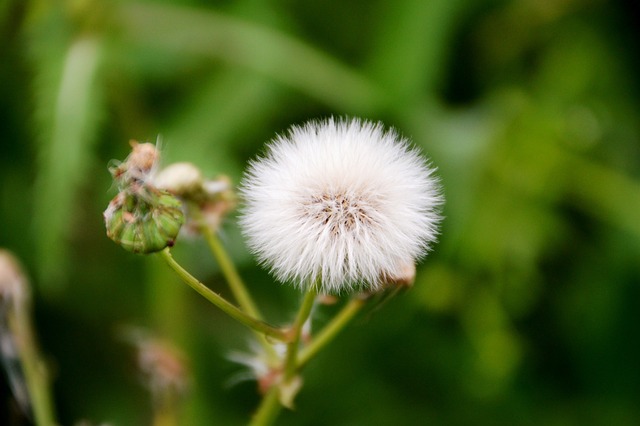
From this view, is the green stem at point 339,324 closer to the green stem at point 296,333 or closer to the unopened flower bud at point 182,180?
the green stem at point 296,333

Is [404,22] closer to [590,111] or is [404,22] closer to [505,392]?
[590,111]

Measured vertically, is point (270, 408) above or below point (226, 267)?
below

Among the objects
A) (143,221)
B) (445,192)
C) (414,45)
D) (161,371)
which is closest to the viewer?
(143,221)

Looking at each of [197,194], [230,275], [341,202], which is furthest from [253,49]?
[341,202]

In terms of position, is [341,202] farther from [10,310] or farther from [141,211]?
[10,310]

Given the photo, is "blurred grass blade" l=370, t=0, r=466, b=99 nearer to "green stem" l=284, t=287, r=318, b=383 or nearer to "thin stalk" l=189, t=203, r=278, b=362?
"thin stalk" l=189, t=203, r=278, b=362

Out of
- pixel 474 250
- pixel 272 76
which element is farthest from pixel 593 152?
pixel 272 76

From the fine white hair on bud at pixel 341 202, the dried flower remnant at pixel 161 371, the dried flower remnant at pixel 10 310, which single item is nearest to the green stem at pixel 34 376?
the dried flower remnant at pixel 10 310
